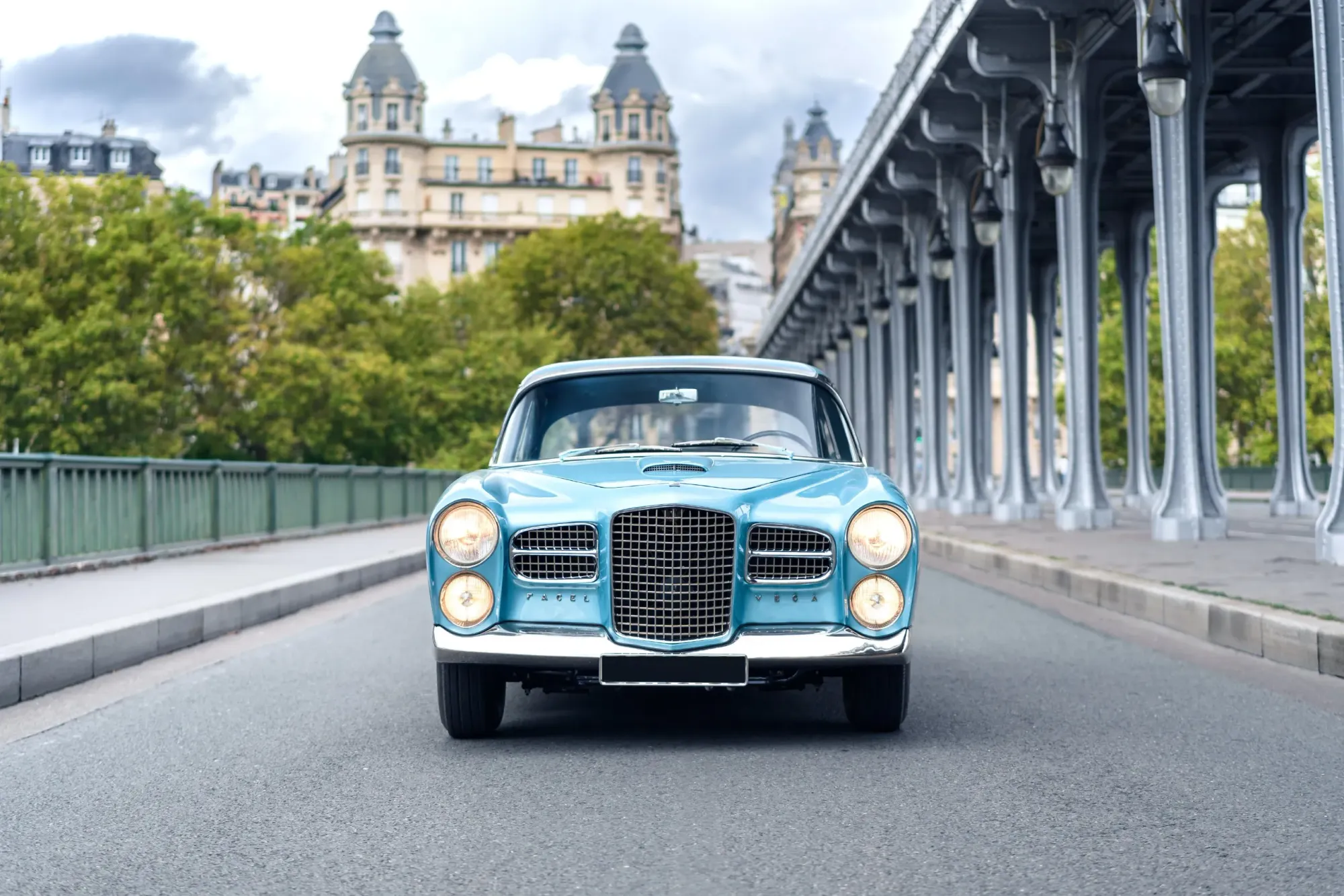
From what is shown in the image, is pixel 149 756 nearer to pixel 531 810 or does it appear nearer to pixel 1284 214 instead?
pixel 531 810

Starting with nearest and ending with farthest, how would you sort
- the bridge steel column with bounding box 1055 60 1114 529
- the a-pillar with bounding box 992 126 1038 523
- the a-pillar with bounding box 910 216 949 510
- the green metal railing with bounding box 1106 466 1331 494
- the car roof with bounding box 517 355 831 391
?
the car roof with bounding box 517 355 831 391
the bridge steel column with bounding box 1055 60 1114 529
the a-pillar with bounding box 992 126 1038 523
the a-pillar with bounding box 910 216 949 510
the green metal railing with bounding box 1106 466 1331 494

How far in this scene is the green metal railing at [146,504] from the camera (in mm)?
14773

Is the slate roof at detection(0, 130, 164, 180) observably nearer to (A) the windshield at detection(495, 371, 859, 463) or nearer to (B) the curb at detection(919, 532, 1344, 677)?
(B) the curb at detection(919, 532, 1344, 677)

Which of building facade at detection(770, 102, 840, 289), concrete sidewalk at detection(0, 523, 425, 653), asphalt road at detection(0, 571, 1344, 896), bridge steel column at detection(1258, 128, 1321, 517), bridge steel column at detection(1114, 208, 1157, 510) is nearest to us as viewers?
asphalt road at detection(0, 571, 1344, 896)

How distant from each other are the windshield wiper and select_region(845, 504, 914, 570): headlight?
1.17 m

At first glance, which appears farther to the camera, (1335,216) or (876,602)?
(1335,216)

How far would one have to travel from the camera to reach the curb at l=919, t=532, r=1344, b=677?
9.28 meters

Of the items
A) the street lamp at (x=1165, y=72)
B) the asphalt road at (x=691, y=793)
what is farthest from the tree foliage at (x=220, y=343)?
the asphalt road at (x=691, y=793)

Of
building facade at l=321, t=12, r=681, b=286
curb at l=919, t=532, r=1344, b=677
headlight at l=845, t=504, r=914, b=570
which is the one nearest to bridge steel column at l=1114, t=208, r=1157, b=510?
Result: curb at l=919, t=532, r=1344, b=677

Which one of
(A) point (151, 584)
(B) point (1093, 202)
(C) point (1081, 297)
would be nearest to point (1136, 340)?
(B) point (1093, 202)

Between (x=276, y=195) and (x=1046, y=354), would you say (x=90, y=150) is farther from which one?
(x=1046, y=354)

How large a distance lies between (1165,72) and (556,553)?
400 inches

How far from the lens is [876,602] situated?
659 centimetres

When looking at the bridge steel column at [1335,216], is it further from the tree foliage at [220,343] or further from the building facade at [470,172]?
the building facade at [470,172]
